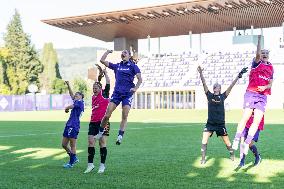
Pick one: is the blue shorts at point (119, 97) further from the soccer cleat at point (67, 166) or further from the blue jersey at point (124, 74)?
the soccer cleat at point (67, 166)

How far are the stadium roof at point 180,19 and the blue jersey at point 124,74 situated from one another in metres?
50.6

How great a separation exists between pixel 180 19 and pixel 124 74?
189ft

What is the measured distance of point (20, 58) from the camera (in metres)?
103

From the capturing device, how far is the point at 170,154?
12.0 meters

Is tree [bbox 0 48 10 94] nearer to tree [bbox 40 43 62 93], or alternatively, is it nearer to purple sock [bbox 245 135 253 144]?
tree [bbox 40 43 62 93]

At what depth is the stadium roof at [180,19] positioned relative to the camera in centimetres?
6091

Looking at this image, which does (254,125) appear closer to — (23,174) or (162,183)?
(162,183)

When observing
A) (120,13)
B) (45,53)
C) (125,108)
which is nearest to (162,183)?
(125,108)

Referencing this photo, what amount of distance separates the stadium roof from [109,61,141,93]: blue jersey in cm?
5059

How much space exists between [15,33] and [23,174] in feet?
335

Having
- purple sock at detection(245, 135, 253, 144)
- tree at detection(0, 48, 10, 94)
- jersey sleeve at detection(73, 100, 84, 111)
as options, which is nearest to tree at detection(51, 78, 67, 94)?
tree at detection(0, 48, 10, 94)

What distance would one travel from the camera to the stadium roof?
60906mm

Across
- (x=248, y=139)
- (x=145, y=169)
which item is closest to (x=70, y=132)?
(x=145, y=169)

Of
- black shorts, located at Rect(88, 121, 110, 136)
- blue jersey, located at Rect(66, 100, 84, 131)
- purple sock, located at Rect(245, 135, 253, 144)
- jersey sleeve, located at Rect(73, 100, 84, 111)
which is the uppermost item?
jersey sleeve, located at Rect(73, 100, 84, 111)
